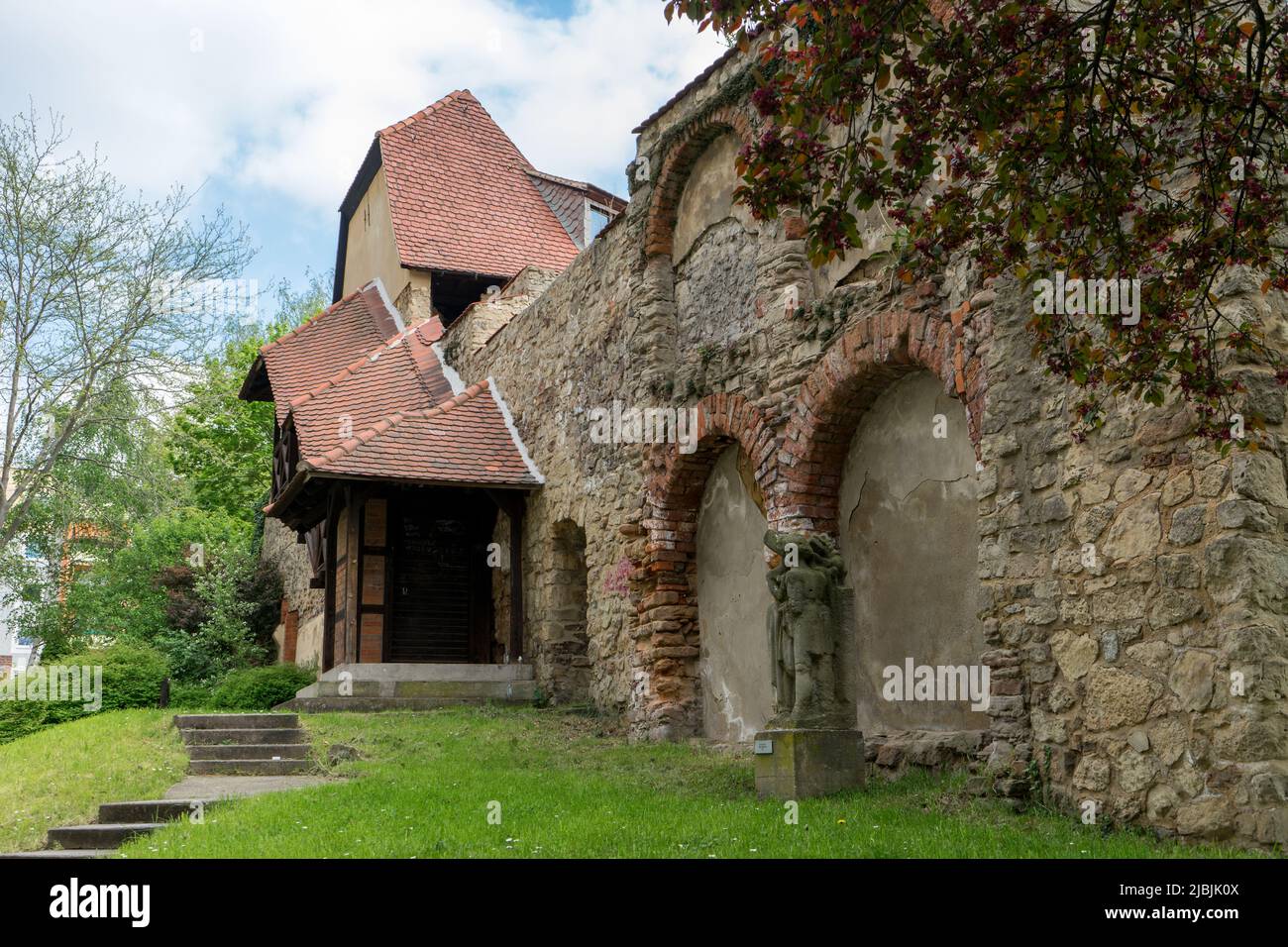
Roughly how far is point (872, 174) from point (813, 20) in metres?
0.68

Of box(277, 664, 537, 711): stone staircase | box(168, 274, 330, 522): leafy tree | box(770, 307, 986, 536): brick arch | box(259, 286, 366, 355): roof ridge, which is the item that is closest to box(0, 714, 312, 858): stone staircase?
box(277, 664, 537, 711): stone staircase

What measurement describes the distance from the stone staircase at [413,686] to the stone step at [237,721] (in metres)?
1.81

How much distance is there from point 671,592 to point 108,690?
8.36 metres

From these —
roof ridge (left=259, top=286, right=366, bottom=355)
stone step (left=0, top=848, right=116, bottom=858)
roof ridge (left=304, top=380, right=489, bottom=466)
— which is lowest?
stone step (left=0, top=848, right=116, bottom=858)

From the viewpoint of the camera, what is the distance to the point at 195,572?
2208 centimetres

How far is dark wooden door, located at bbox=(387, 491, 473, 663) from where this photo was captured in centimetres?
1588

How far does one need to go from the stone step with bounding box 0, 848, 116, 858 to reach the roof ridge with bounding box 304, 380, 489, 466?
725 centimetres

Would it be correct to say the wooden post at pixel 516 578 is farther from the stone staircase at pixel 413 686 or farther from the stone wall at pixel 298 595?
the stone wall at pixel 298 595

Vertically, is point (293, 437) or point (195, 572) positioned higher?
point (293, 437)

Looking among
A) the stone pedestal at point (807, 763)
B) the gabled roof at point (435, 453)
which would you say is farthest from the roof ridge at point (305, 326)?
the stone pedestal at point (807, 763)

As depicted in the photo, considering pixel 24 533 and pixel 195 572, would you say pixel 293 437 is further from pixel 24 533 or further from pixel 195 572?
pixel 24 533

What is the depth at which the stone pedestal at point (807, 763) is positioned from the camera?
7.57m

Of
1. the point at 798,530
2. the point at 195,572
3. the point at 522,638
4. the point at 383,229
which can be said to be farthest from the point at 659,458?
the point at 195,572

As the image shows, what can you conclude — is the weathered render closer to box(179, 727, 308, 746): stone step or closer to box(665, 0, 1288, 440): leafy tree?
box(665, 0, 1288, 440): leafy tree
